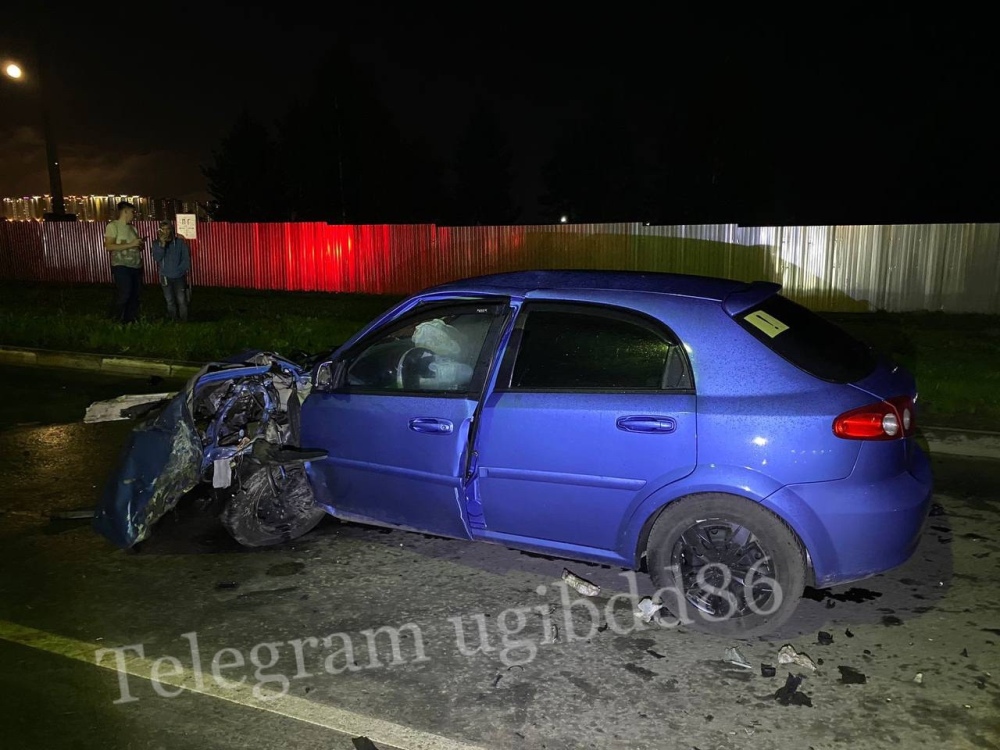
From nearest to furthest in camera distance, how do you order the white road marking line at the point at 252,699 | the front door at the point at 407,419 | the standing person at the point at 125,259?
the white road marking line at the point at 252,699, the front door at the point at 407,419, the standing person at the point at 125,259

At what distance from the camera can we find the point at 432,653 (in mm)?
3793

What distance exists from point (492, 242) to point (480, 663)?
17.0 m

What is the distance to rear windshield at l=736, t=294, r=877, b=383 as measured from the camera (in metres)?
3.80

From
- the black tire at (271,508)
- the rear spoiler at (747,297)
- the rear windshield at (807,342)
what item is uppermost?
the rear spoiler at (747,297)

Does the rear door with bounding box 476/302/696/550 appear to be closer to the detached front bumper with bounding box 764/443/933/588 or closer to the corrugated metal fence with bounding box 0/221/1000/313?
the detached front bumper with bounding box 764/443/933/588

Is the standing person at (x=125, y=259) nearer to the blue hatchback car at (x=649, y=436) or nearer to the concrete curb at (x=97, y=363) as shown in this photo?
the concrete curb at (x=97, y=363)

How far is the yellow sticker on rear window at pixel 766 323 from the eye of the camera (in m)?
3.87

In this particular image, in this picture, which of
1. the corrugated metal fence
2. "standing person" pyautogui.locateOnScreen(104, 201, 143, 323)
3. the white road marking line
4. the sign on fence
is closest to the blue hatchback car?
the white road marking line

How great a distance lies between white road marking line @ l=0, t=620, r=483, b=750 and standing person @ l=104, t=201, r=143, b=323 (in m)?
9.87

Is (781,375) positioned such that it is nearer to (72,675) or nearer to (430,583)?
(430,583)

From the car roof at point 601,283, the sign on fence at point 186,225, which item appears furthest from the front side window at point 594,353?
the sign on fence at point 186,225

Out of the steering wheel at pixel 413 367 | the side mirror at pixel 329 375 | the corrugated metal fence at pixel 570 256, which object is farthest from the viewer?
the corrugated metal fence at pixel 570 256

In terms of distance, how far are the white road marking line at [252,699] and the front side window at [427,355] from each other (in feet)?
5.39

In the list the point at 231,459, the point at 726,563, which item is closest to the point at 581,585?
the point at 726,563
